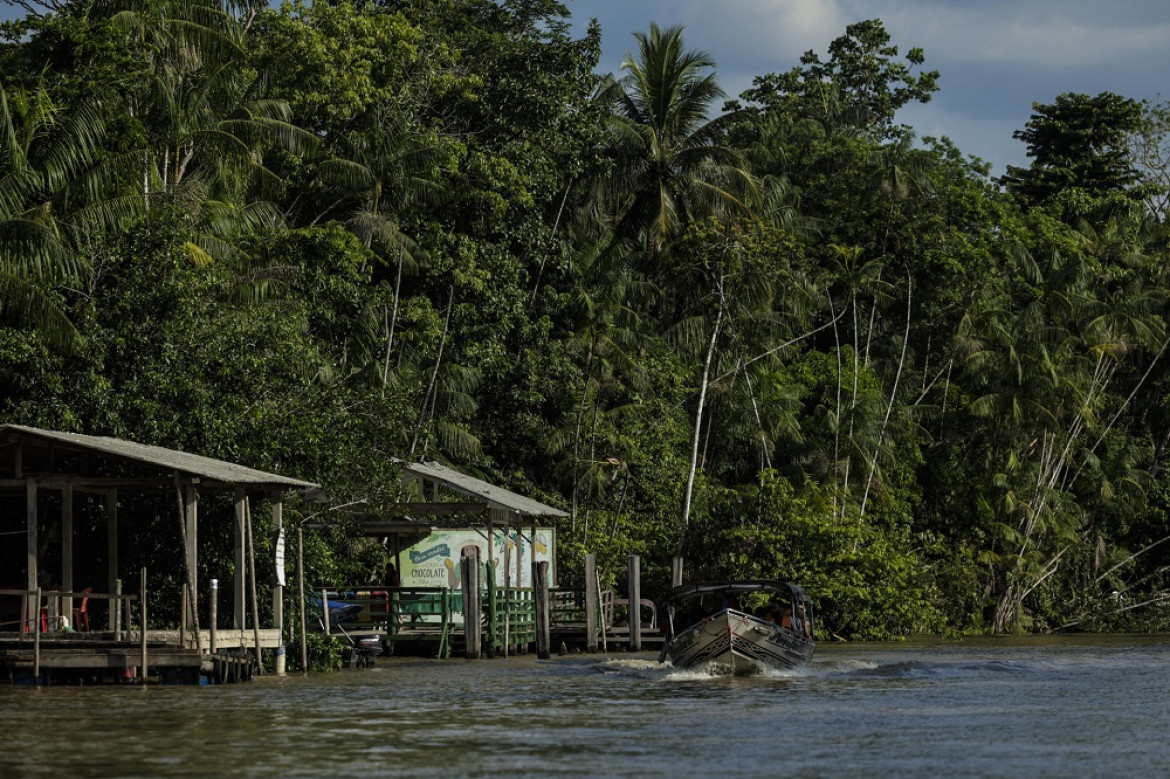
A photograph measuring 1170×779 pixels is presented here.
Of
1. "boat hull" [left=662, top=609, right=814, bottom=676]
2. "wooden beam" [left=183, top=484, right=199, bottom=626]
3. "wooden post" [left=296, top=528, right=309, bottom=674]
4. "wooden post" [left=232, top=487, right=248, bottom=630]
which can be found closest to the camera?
"wooden beam" [left=183, top=484, right=199, bottom=626]

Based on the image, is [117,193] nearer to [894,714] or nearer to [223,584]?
[223,584]

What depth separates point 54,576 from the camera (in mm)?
26688

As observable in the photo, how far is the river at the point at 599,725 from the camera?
50.0 feet

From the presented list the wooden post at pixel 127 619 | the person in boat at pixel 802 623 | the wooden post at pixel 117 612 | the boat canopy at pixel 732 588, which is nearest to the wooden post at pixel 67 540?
the wooden post at pixel 117 612

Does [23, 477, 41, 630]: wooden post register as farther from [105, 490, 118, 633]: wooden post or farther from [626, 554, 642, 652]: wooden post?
[626, 554, 642, 652]: wooden post

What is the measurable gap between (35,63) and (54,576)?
Answer: 1110cm

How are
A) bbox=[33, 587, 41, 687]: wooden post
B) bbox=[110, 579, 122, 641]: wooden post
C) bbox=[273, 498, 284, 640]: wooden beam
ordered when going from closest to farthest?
bbox=[33, 587, 41, 687]: wooden post
bbox=[110, 579, 122, 641]: wooden post
bbox=[273, 498, 284, 640]: wooden beam

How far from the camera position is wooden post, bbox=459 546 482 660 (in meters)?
29.4

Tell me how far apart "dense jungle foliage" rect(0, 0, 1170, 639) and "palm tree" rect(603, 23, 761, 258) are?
0.37ft

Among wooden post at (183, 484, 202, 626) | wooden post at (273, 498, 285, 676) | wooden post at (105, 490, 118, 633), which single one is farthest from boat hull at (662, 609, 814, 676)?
wooden post at (105, 490, 118, 633)

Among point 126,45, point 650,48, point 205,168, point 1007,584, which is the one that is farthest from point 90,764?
point 1007,584

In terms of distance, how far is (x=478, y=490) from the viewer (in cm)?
3244

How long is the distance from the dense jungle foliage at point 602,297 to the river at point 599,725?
611cm

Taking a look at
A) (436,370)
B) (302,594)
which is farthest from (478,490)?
(436,370)
